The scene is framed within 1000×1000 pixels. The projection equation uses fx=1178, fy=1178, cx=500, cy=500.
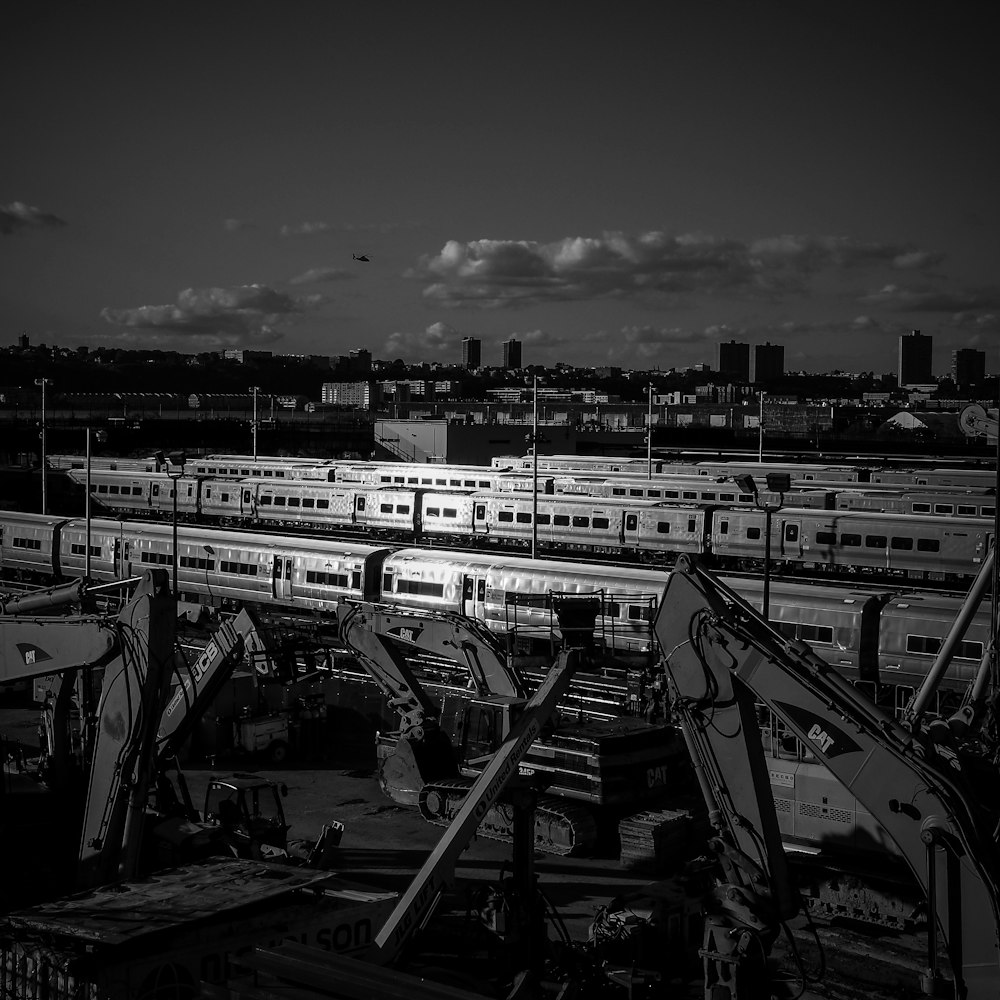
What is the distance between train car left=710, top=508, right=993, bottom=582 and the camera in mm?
39531

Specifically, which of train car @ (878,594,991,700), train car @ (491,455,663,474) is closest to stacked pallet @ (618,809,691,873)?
train car @ (878,594,991,700)

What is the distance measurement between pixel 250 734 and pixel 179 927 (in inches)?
582

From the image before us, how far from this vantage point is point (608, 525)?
47.7m

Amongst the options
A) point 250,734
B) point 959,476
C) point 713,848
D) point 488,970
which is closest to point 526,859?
point 488,970

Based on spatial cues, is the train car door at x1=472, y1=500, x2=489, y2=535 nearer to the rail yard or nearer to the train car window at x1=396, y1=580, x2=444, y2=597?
the rail yard

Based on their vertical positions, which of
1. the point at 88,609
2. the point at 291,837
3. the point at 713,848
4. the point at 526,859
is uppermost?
the point at 88,609

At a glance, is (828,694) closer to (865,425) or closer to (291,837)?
(291,837)

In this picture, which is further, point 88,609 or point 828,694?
point 88,609

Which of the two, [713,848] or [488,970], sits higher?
[713,848]

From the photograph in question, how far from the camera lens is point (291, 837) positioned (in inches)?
816

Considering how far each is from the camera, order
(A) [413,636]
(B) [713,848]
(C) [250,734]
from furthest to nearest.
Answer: (C) [250,734], (A) [413,636], (B) [713,848]

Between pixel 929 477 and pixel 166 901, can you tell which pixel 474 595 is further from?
pixel 929 477

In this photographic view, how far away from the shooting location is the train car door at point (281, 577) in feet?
135

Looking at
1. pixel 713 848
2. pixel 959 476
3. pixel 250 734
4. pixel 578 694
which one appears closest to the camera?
pixel 713 848
